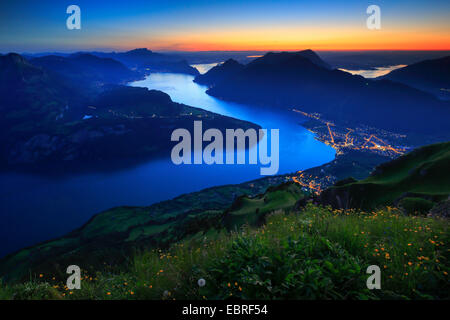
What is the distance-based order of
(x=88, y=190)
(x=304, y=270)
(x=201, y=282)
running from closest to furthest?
(x=304, y=270) < (x=201, y=282) < (x=88, y=190)

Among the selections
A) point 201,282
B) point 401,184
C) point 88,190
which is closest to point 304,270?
point 201,282

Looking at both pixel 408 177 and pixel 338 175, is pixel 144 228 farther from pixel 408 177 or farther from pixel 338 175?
pixel 338 175

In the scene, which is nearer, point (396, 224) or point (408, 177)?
point (396, 224)

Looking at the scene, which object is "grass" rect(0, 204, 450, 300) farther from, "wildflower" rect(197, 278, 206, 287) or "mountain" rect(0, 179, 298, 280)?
"mountain" rect(0, 179, 298, 280)

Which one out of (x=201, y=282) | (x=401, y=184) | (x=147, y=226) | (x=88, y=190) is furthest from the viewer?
(x=88, y=190)

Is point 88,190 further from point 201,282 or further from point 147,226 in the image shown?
point 201,282

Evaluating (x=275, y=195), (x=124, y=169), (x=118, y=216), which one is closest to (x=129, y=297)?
(x=275, y=195)
